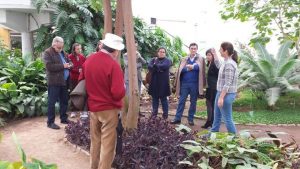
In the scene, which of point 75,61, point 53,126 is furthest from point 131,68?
point 75,61

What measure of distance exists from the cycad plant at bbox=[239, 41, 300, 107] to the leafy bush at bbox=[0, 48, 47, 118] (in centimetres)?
528

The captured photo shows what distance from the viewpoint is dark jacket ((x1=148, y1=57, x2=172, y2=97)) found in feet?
25.6

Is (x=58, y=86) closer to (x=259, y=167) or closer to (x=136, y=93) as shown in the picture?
(x=136, y=93)

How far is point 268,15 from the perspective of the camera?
34.7 ft

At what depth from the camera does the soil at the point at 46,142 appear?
557cm

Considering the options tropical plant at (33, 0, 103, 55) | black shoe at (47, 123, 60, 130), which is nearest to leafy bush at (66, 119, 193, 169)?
black shoe at (47, 123, 60, 130)

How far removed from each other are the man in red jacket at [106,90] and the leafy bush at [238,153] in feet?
3.23

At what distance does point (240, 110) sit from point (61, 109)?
483 cm

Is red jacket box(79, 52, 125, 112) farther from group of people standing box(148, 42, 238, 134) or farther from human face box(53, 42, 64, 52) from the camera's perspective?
human face box(53, 42, 64, 52)

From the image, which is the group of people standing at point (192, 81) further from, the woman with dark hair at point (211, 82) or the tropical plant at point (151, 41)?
the tropical plant at point (151, 41)

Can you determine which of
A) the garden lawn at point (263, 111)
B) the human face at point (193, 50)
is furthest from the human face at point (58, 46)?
the garden lawn at point (263, 111)

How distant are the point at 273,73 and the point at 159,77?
388cm

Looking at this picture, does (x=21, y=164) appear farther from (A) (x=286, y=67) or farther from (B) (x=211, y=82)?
(A) (x=286, y=67)

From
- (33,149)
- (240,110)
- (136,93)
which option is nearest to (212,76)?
(136,93)
